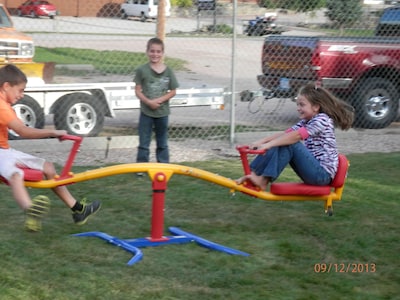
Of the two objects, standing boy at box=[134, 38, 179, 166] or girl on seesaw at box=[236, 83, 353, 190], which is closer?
girl on seesaw at box=[236, 83, 353, 190]

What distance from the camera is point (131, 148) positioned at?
10578 millimetres

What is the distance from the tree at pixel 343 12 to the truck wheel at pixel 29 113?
5.60 meters

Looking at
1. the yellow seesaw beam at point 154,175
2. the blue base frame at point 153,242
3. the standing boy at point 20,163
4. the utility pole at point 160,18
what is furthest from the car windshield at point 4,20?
the blue base frame at point 153,242

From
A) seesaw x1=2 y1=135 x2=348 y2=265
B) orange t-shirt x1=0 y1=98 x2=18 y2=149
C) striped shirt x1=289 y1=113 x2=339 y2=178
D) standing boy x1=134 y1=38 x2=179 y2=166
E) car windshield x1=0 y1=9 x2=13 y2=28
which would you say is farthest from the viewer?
car windshield x1=0 y1=9 x2=13 y2=28

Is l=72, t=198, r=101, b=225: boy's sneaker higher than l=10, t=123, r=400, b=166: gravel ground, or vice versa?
l=72, t=198, r=101, b=225: boy's sneaker

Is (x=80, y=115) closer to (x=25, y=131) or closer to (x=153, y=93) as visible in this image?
(x=153, y=93)

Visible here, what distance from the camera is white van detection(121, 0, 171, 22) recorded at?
14053 millimetres

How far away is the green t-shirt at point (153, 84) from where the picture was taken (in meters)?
8.59

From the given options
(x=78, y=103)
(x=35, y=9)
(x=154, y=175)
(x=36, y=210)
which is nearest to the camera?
(x=36, y=210)

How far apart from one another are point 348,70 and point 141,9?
4507mm

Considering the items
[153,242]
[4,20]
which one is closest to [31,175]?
[153,242]

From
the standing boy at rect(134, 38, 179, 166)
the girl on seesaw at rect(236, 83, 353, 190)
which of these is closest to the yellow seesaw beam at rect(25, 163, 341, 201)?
the girl on seesaw at rect(236, 83, 353, 190)

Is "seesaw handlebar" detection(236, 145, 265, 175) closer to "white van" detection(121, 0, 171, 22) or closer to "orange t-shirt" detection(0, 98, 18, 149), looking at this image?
"orange t-shirt" detection(0, 98, 18, 149)

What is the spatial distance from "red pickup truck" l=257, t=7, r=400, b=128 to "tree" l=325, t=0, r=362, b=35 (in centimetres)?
58
